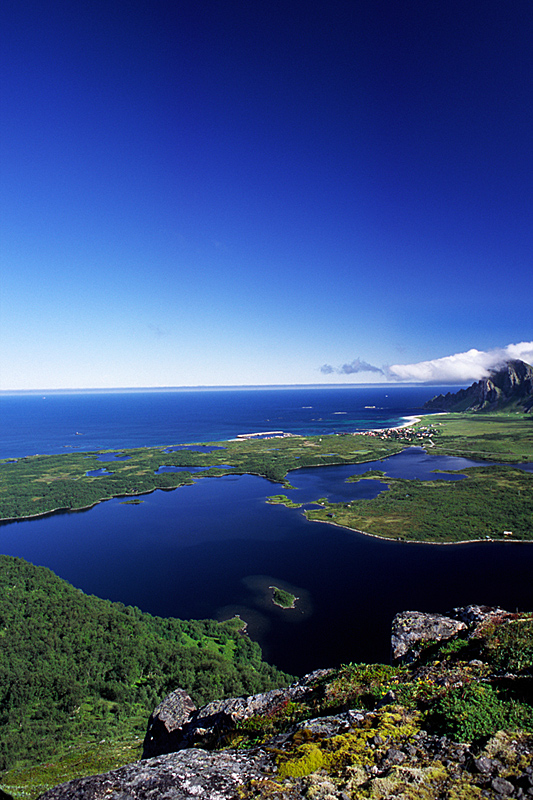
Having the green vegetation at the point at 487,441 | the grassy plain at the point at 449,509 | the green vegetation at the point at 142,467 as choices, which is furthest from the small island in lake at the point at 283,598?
the green vegetation at the point at 487,441

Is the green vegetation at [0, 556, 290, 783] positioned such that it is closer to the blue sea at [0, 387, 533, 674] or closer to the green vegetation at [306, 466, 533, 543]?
the blue sea at [0, 387, 533, 674]

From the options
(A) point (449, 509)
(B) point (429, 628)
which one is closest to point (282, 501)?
(A) point (449, 509)

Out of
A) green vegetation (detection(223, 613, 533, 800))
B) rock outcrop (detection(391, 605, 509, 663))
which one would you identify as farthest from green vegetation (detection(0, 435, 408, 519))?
green vegetation (detection(223, 613, 533, 800))

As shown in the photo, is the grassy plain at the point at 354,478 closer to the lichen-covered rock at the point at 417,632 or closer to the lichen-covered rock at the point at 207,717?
the lichen-covered rock at the point at 417,632

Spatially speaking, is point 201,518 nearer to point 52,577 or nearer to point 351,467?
point 52,577

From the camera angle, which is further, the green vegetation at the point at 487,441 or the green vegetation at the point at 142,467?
the green vegetation at the point at 487,441

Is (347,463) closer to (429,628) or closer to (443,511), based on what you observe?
(443,511)
